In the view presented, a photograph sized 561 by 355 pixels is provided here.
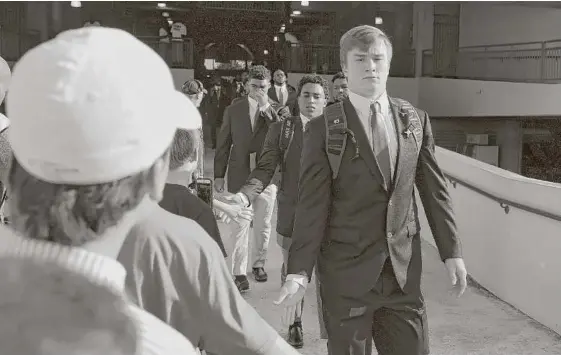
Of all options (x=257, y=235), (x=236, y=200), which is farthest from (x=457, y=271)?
(x=257, y=235)

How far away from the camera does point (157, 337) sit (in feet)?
3.30

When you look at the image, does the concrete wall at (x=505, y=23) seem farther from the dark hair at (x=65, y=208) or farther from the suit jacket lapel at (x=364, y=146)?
the dark hair at (x=65, y=208)

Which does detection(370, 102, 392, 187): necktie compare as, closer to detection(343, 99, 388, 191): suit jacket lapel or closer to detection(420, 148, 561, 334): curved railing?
detection(343, 99, 388, 191): suit jacket lapel

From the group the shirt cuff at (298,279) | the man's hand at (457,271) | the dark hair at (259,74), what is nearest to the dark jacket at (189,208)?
the shirt cuff at (298,279)

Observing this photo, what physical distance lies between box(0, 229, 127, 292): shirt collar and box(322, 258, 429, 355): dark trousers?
172cm

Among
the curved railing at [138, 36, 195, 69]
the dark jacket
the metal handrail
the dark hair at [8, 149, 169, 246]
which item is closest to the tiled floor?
the metal handrail

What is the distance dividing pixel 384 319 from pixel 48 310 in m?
1.88

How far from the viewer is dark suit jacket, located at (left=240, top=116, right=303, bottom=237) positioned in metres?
4.27

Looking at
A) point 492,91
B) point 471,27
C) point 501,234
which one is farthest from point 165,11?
point 501,234

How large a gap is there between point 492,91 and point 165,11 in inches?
582

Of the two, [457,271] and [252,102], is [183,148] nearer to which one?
[457,271]

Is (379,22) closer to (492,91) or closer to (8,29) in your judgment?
(492,91)

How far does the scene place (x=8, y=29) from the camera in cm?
1658

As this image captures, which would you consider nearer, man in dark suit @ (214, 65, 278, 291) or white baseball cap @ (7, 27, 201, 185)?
white baseball cap @ (7, 27, 201, 185)
